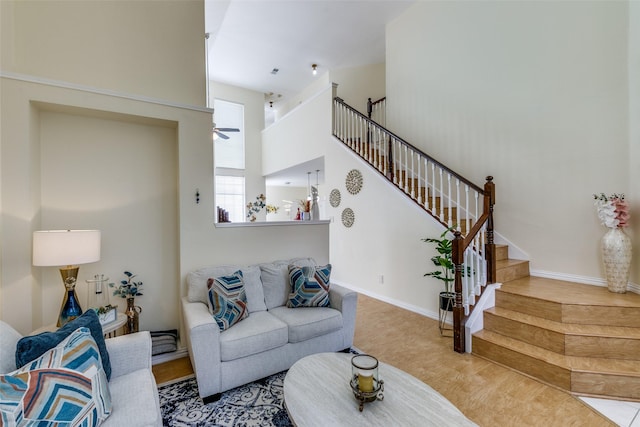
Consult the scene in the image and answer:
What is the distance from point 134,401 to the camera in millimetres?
1445

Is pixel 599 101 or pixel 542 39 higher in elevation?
pixel 542 39

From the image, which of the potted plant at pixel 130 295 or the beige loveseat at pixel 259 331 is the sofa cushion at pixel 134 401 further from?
the potted plant at pixel 130 295

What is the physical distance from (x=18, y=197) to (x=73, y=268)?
68 cm

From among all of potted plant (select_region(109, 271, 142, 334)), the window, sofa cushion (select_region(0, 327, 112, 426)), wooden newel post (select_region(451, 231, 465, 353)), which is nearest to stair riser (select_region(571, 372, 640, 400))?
wooden newel post (select_region(451, 231, 465, 353))

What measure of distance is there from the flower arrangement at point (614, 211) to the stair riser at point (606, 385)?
1524 millimetres

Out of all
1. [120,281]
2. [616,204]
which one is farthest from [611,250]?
[120,281]

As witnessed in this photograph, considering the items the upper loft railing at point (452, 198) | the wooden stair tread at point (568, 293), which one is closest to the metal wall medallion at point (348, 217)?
the upper loft railing at point (452, 198)

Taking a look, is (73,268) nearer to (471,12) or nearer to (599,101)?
(599,101)

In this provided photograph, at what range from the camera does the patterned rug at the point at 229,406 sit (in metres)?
1.90

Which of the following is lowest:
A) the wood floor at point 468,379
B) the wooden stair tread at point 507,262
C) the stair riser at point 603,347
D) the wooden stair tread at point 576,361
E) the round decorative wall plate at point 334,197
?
the wood floor at point 468,379

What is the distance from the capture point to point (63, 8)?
2400 millimetres

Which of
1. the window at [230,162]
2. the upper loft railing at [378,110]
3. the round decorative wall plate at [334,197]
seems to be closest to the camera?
the round decorative wall plate at [334,197]

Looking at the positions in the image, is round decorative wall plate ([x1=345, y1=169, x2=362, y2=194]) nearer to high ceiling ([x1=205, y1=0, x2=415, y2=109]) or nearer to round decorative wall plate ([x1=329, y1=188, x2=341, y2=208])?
round decorative wall plate ([x1=329, y1=188, x2=341, y2=208])

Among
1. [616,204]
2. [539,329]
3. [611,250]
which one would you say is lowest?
[539,329]
